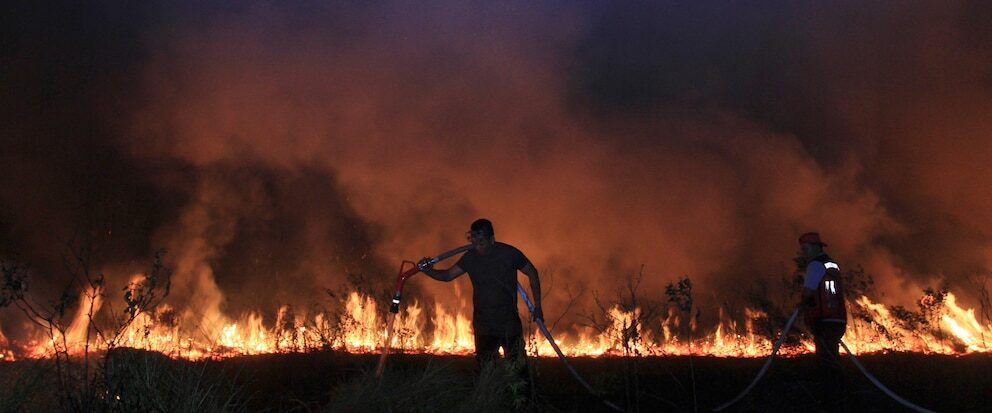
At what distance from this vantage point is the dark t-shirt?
5.66 metres

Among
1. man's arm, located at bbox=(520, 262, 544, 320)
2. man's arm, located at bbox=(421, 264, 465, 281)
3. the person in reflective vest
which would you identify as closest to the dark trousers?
the person in reflective vest

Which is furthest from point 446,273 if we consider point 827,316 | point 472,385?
point 827,316

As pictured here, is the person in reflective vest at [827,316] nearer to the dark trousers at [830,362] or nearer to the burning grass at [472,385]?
the dark trousers at [830,362]

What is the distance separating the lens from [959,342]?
10.1 metres

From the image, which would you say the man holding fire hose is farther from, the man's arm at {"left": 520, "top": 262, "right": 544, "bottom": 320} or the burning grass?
the burning grass

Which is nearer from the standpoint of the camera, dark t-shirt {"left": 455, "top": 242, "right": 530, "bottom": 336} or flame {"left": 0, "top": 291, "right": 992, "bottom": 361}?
dark t-shirt {"left": 455, "top": 242, "right": 530, "bottom": 336}

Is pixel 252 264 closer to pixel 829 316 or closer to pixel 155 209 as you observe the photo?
pixel 155 209

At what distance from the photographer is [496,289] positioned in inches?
226

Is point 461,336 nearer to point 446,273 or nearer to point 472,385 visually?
point 446,273

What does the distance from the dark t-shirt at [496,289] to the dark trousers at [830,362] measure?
255cm

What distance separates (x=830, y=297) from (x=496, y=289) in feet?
9.31

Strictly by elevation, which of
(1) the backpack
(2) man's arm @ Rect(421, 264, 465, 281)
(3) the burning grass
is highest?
(2) man's arm @ Rect(421, 264, 465, 281)

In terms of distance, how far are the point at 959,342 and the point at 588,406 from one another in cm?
750

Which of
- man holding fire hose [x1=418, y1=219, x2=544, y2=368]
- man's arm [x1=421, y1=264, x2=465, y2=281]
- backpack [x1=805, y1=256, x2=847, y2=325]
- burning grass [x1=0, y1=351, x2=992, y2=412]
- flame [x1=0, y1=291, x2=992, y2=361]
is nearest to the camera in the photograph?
burning grass [x1=0, y1=351, x2=992, y2=412]
